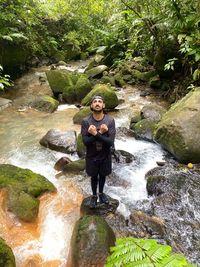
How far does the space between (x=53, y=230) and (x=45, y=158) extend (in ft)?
8.11

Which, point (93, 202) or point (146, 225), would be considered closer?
point (146, 225)

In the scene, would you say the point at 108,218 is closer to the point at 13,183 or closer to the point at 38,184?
the point at 38,184

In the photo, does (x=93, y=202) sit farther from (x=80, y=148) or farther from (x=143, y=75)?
(x=143, y=75)

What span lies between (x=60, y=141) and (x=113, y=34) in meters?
10.0

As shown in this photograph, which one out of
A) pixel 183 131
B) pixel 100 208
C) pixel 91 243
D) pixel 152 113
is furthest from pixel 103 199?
pixel 152 113

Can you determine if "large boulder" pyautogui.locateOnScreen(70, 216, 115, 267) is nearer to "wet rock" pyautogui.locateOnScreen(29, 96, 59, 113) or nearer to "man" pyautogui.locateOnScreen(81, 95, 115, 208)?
"man" pyautogui.locateOnScreen(81, 95, 115, 208)

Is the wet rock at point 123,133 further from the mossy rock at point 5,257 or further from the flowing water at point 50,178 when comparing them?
the mossy rock at point 5,257

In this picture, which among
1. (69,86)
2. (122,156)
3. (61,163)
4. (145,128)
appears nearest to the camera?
(61,163)

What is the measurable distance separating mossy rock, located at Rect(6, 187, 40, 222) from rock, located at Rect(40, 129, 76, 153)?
6.98 ft

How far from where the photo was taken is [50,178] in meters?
5.81

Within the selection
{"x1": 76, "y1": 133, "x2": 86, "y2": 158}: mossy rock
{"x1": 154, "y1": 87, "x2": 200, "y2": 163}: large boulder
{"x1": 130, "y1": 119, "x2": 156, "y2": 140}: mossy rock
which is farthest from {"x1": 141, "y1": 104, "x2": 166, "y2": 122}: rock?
{"x1": 76, "y1": 133, "x2": 86, "y2": 158}: mossy rock

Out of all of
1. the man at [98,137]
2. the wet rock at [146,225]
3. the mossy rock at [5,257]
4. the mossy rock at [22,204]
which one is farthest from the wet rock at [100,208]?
the mossy rock at [5,257]

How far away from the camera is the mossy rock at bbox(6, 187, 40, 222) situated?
451cm

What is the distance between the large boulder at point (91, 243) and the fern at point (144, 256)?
1.77 meters
